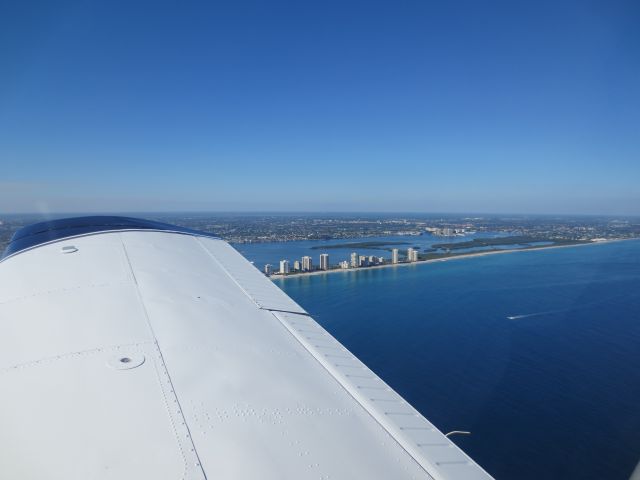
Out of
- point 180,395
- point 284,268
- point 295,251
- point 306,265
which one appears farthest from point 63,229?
point 295,251

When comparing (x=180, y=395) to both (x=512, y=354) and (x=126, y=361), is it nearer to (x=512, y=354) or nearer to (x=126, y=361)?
(x=126, y=361)

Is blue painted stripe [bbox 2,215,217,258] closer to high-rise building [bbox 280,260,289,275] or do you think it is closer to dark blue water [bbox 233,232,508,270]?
high-rise building [bbox 280,260,289,275]

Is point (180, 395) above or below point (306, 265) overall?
above

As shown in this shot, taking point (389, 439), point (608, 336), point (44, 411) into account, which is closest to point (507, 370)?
point (608, 336)

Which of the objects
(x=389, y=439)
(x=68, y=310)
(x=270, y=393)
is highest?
(x=68, y=310)

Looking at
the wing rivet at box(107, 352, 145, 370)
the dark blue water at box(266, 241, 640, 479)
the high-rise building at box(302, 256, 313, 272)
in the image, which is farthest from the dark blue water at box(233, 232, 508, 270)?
the wing rivet at box(107, 352, 145, 370)

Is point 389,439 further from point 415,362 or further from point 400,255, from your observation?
point 400,255
